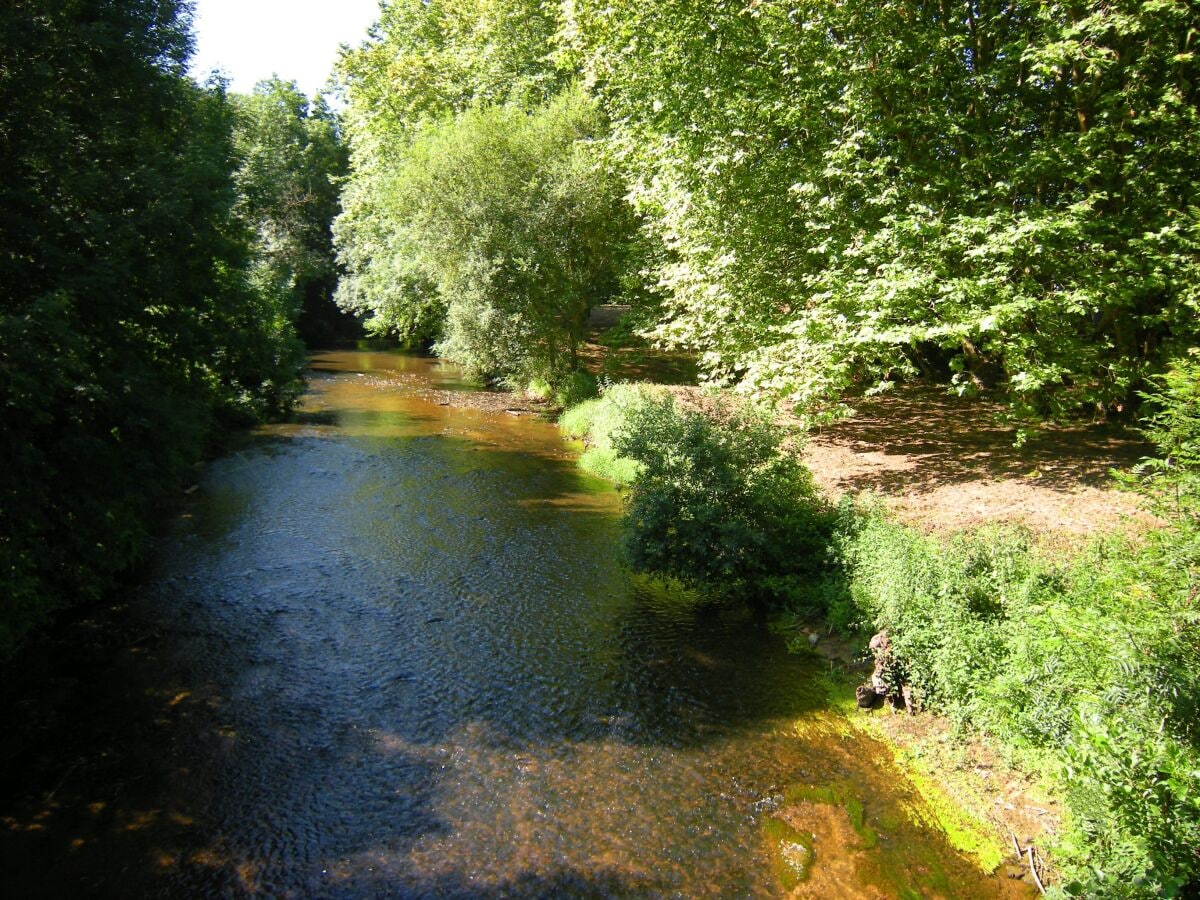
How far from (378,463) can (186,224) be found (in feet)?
35.1

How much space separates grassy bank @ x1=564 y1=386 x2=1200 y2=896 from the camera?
5.48 meters

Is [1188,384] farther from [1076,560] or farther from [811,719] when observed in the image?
[811,719]

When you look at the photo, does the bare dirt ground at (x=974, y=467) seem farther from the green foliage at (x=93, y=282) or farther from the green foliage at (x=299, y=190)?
the green foliage at (x=299, y=190)

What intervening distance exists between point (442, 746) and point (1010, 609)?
22.5ft

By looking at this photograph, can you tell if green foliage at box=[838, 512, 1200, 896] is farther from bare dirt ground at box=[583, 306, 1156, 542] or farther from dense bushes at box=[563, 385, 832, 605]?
dense bushes at box=[563, 385, 832, 605]

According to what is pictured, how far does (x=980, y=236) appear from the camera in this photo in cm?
1321

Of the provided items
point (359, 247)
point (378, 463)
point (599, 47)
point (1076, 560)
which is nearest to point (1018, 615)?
point (1076, 560)

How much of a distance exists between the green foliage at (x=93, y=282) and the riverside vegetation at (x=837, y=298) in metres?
0.05

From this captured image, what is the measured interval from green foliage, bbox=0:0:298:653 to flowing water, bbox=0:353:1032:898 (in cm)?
208

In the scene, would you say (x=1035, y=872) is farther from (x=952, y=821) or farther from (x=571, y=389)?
(x=571, y=389)

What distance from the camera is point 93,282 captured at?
9031 millimetres

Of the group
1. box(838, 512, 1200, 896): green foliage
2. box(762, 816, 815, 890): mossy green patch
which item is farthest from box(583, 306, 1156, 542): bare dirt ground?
box(762, 816, 815, 890): mossy green patch

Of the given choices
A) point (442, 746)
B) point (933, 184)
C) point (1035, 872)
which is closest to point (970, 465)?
point (933, 184)

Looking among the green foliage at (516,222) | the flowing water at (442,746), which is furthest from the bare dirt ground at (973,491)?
the green foliage at (516,222)
